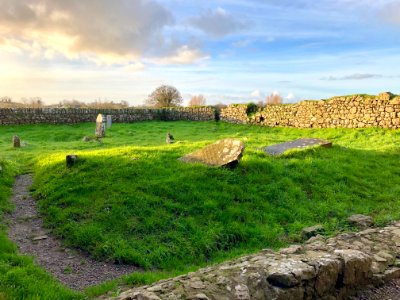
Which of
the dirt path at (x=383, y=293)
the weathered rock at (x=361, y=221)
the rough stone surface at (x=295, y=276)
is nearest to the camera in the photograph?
the rough stone surface at (x=295, y=276)

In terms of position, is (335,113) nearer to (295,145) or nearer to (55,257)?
(295,145)

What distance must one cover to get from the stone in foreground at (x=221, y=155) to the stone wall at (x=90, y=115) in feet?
68.4

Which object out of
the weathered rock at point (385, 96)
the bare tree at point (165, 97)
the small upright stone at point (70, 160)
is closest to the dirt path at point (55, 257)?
the small upright stone at point (70, 160)

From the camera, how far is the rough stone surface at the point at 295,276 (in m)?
5.29

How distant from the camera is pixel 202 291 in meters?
A: 5.19

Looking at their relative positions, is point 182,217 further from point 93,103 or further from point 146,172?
point 93,103

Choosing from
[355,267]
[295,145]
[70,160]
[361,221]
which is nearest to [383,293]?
[355,267]

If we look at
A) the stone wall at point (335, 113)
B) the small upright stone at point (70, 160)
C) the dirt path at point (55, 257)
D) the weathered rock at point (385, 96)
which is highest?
the weathered rock at point (385, 96)

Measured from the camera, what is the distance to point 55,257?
8352 mm

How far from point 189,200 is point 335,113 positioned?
55.3 ft

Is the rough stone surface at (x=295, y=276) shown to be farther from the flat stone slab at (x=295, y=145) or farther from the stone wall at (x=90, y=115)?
the stone wall at (x=90, y=115)

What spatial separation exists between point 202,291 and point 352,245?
3.56m

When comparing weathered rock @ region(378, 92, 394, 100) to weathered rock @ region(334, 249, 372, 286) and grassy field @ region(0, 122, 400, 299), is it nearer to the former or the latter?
grassy field @ region(0, 122, 400, 299)

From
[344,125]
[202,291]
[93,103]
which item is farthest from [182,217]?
[93,103]
